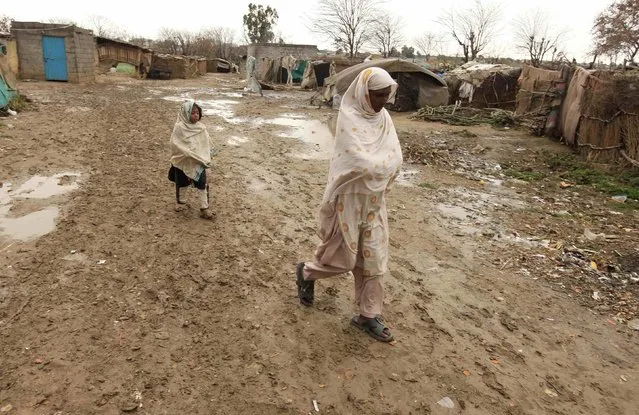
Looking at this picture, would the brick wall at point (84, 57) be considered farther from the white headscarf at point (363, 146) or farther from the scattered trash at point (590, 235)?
the scattered trash at point (590, 235)

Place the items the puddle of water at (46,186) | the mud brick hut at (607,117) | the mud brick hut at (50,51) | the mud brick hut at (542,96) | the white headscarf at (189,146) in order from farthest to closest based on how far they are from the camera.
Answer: the mud brick hut at (50,51), the mud brick hut at (542,96), the mud brick hut at (607,117), the puddle of water at (46,186), the white headscarf at (189,146)

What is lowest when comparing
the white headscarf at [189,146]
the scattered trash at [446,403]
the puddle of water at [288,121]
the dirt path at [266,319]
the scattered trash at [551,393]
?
the scattered trash at [551,393]

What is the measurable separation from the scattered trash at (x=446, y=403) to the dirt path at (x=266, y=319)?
0.09ft

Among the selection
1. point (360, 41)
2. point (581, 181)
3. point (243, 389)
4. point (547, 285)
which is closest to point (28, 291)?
point (243, 389)

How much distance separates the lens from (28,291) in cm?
306

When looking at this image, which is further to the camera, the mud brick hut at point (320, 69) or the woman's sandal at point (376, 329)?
the mud brick hut at point (320, 69)

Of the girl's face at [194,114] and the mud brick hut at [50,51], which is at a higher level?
the mud brick hut at [50,51]

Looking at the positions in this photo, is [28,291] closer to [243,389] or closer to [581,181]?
[243,389]

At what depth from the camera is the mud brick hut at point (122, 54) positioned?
2555 cm

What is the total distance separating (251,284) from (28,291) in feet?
5.10

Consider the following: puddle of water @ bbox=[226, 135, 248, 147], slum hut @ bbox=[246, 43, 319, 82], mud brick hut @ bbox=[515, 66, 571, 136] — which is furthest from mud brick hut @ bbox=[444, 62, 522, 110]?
slum hut @ bbox=[246, 43, 319, 82]

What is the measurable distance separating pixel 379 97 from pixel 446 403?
1742 millimetres

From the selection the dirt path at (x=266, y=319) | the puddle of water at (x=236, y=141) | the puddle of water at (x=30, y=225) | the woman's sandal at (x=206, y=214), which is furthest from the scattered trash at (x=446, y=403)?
the puddle of water at (x=236, y=141)

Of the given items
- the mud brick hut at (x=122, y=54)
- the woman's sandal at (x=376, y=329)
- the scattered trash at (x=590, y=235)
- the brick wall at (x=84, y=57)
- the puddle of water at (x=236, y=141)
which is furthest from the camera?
the mud brick hut at (x=122, y=54)
